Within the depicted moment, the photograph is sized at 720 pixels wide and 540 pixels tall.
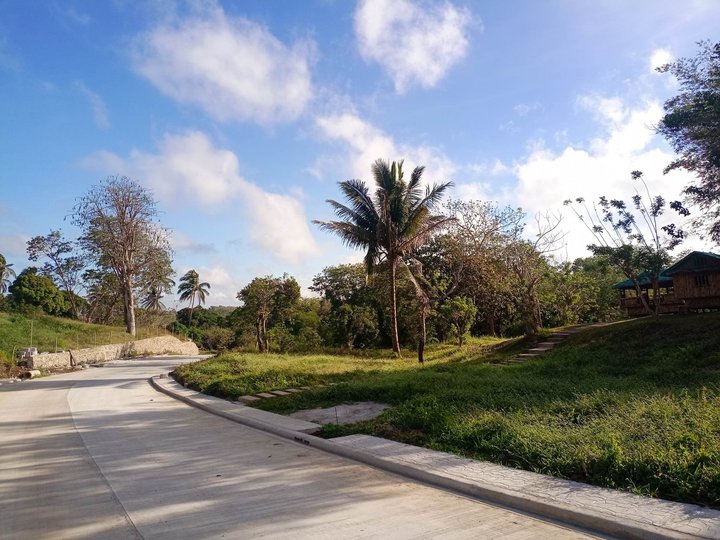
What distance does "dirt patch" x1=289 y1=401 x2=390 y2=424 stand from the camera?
10133 millimetres

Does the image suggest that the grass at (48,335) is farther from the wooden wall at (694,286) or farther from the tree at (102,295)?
the wooden wall at (694,286)

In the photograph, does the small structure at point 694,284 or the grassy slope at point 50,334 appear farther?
the grassy slope at point 50,334

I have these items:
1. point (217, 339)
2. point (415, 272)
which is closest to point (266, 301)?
point (415, 272)

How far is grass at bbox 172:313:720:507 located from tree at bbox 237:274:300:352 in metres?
13.4

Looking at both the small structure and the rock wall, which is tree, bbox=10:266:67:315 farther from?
the small structure

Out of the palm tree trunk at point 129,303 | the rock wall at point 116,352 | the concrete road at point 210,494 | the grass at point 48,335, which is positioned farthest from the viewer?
the palm tree trunk at point 129,303

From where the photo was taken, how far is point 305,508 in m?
5.18

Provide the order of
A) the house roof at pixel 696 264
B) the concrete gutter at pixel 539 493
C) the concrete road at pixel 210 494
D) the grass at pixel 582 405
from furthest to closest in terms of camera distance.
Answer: the house roof at pixel 696 264, the grass at pixel 582 405, the concrete road at pixel 210 494, the concrete gutter at pixel 539 493

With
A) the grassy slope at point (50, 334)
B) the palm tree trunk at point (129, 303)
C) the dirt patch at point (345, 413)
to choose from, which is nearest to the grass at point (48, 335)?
the grassy slope at point (50, 334)

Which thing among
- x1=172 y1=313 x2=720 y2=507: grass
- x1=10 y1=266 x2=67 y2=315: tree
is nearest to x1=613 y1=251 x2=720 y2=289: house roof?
x1=172 y1=313 x2=720 y2=507: grass

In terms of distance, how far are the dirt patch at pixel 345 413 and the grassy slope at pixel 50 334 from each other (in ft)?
78.1

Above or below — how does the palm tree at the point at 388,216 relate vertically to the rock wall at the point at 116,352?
above

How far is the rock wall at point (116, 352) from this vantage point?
29.2 m

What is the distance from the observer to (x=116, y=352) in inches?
1555
